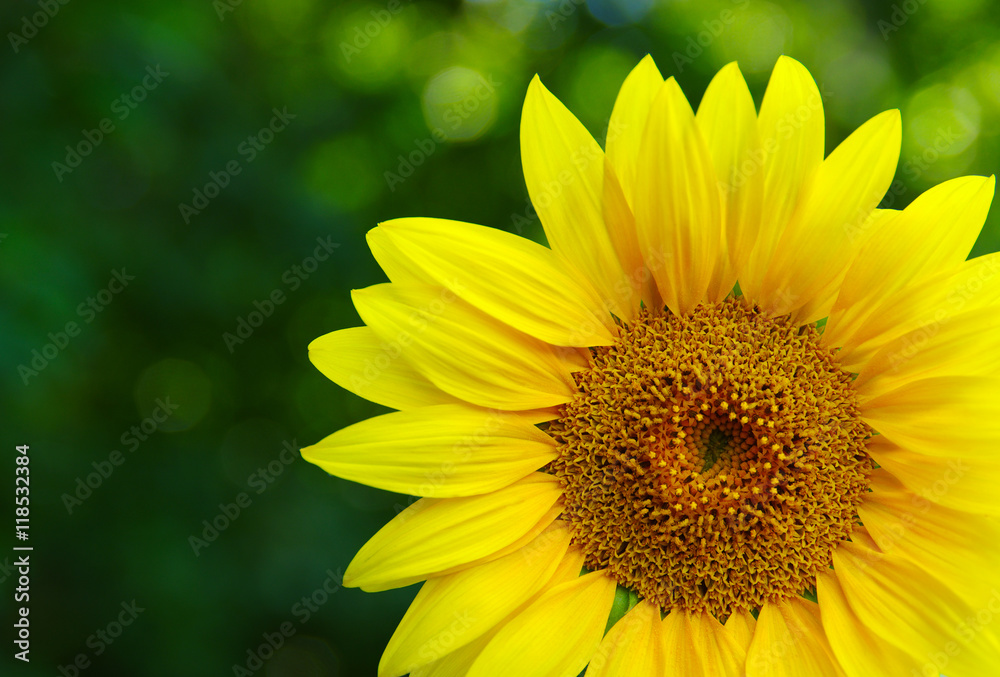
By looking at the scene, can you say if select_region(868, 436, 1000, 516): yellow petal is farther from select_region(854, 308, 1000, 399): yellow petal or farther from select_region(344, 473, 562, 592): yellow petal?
select_region(344, 473, 562, 592): yellow petal

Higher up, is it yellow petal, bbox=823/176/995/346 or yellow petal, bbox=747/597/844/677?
yellow petal, bbox=823/176/995/346

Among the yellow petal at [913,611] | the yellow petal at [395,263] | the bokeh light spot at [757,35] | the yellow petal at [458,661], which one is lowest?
the yellow petal at [458,661]

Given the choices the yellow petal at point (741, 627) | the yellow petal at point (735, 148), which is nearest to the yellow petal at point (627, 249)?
the yellow petal at point (735, 148)

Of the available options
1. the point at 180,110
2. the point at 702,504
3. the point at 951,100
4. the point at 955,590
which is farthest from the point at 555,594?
the point at 951,100

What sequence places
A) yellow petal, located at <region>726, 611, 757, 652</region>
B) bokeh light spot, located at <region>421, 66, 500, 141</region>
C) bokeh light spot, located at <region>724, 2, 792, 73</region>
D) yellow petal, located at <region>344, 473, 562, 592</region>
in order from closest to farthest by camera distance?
yellow petal, located at <region>344, 473, 562, 592</region>, yellow petal, located at <region>726, 611, 757, 652</region>, bokeh light spot, located at <region>421, 66, 500, 141</region>, bokeh light spot, located at <region>724, 2, 792, 73</region>

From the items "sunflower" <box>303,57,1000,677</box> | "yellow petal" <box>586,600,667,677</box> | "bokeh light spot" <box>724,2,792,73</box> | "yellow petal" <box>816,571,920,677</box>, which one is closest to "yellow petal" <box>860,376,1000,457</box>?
"sunflower" <box>303,57,1000,677</box>

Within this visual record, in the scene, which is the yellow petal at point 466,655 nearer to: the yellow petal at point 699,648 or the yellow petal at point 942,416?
the yellow petal at point 699,648
